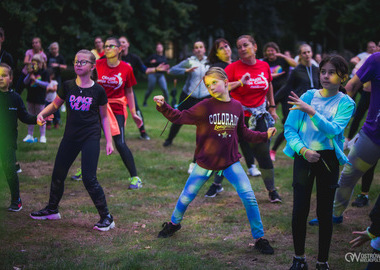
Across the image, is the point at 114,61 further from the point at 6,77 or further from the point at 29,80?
the point at 29,80

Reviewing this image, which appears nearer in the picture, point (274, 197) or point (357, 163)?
point (357, 163)

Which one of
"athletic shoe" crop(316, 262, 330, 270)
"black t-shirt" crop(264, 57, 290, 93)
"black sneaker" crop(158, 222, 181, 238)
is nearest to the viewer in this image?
"athletic shoe" crop(316, 262, 330, 270)

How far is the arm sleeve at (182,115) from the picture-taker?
4812 millimetres

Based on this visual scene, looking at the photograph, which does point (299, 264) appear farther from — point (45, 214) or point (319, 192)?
point (45, 214)

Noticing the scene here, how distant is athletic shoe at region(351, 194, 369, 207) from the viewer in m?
6.67

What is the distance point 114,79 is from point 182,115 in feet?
8.07

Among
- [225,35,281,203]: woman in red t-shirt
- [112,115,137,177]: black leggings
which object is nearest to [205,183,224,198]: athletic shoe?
[225,35,281,203]: woman in red t-shirt

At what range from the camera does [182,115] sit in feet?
16.2

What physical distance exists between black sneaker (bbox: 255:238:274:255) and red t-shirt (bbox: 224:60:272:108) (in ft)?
7.86

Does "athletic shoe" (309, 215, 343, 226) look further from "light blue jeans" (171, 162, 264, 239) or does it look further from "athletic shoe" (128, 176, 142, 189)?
"athletic shoe" (128, 176, 142, 189)

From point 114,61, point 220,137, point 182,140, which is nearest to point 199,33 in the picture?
point 182,140

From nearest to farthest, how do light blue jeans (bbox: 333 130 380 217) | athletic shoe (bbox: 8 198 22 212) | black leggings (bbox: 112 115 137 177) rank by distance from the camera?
1. light blue jeans (bbox: 333 130 380 217)
2. athletic shoe (bbox: 8 198 22 212)
3. black leggings (bbox: 112 115 137 177)

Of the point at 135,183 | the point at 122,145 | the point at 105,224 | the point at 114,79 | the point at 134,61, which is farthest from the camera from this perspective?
the point at 134,61

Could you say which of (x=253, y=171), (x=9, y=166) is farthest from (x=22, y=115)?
(x=253, y=171)
